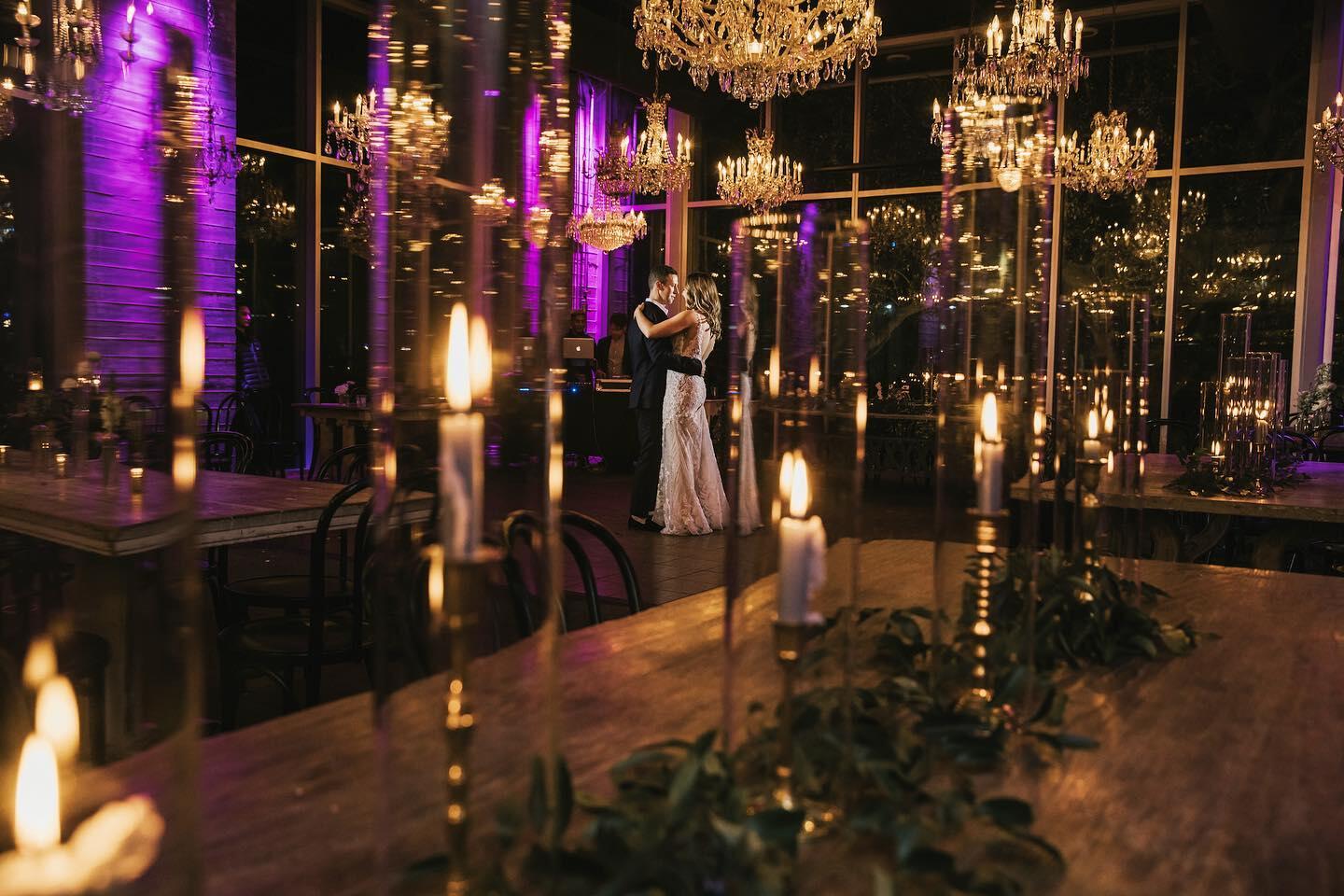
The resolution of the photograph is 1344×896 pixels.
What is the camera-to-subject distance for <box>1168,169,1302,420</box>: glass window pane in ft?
27.6

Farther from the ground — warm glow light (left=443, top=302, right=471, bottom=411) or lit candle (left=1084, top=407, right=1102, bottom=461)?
warm glow light (left=443, top=302, right=471, bottom=411)

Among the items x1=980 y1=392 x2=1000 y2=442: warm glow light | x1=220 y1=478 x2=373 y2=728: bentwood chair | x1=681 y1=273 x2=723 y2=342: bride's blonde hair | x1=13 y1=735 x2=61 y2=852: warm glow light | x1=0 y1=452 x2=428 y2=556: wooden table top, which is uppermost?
x1=681 y1=273 x2=723 y2=342: bride's blonde hair

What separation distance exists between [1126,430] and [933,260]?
39 cm

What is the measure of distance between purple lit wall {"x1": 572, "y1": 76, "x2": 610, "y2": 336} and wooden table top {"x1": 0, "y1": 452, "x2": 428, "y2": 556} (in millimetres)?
7750

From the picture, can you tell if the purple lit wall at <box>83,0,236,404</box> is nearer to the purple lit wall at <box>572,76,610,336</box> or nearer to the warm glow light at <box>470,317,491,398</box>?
the purple lit wall at <box>572,76,610,336</box>

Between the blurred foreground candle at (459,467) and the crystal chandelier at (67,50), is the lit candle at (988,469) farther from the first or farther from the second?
the crystal chandelier at (67,50)

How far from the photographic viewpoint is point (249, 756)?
2.27 ft

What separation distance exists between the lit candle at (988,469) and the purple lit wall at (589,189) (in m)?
9.56

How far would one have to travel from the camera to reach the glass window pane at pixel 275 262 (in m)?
8.27

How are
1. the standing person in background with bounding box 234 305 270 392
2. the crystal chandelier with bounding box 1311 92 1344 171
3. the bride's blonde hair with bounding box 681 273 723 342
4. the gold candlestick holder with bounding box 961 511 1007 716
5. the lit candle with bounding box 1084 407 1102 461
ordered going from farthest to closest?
A: the standing person in background with bounding box 234 305 270 392, the crystal chandelier with bounding box 1311 92 1344 171, the bride's blonde hair with bounding box 681 273 723 342, the lit candle with bounding box 1084 407 1102 461, the gold candlestick holder with bounding box 961 511 1007 716

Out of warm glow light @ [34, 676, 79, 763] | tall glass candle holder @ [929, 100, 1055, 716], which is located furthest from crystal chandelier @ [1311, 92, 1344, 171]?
warm glow light @ [34, 676, 79, 763]

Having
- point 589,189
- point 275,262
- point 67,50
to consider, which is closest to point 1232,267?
point 589,189

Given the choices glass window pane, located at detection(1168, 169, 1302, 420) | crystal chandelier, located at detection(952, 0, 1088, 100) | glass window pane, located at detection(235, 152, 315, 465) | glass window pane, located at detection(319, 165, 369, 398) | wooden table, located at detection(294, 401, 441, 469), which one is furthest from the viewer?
glass window pane, located at detection(319, 165, 369, 398)

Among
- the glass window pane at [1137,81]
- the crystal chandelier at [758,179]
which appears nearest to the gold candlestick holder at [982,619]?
the crystal chandelier at [758,179]
